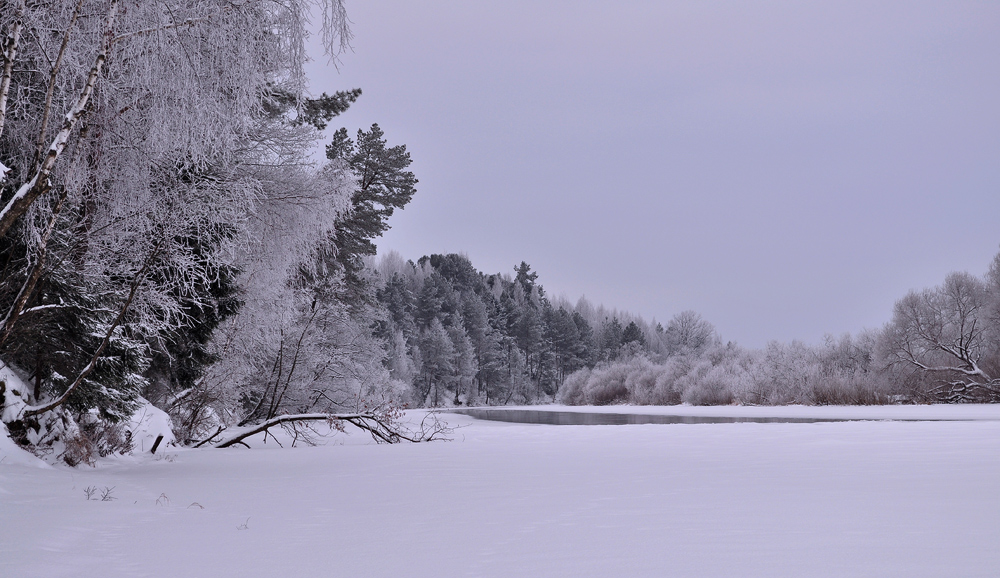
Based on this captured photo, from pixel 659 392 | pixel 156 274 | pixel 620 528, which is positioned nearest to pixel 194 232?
pixel 156 274

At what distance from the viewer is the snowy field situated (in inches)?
101

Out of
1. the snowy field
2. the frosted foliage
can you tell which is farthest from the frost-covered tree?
the snowy field

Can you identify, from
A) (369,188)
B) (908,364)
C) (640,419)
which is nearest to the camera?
(369,188)

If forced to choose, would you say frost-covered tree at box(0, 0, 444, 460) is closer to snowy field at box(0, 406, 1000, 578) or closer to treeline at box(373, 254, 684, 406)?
snowy field at box(0, 406, 1000, 578)

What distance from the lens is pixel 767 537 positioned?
2.95 m

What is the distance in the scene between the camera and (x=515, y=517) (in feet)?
11.9

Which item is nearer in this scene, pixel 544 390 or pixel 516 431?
pixel 516 431

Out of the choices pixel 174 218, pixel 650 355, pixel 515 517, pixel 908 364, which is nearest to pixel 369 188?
pixel 174 218

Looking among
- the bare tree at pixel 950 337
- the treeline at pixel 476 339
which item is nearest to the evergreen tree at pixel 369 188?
the bare tree at pixel 950 337

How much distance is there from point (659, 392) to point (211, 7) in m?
43.9

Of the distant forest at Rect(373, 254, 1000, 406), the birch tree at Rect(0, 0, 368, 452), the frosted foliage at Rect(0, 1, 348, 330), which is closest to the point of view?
the birch tree at Rect(0, 0, 368, 452)

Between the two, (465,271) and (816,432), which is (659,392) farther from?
(465,271)

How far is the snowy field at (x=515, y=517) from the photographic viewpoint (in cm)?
256

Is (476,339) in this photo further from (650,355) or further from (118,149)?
(118,149)
